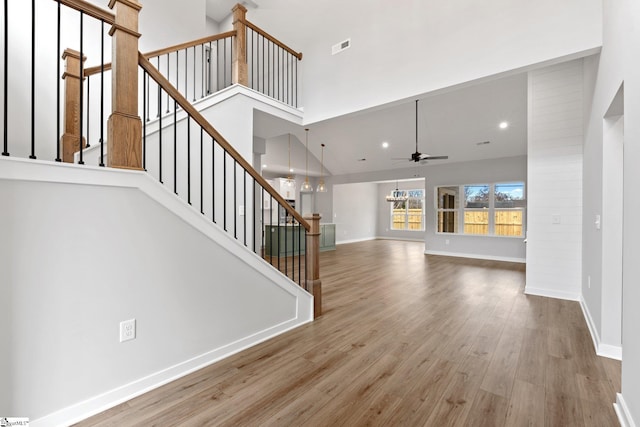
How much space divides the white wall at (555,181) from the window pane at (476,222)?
3825 mm

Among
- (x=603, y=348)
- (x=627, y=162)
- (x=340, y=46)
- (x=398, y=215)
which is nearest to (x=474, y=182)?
(x=340, y=46)

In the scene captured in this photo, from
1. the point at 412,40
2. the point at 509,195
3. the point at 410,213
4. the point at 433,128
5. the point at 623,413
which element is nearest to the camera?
the point at 623,413

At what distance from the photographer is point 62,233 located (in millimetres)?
1586

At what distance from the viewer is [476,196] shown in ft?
26.3

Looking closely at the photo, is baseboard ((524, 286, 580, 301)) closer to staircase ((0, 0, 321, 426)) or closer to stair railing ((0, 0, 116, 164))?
staircase ((0, 0, 321, 426))

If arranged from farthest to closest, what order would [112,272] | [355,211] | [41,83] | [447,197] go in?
[355,211] → [447,197] → [41,83] → [112,272]

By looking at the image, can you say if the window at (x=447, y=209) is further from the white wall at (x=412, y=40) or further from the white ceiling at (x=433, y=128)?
the white wall at (x=412, y=40)

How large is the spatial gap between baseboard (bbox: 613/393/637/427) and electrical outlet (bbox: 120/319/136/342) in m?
2.86

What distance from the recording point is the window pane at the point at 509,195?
7375 mm

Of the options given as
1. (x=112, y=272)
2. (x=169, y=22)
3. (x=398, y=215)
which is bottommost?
(x=112, y=272)

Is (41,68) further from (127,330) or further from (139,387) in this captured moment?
(139,387)

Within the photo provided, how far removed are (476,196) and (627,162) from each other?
680 cm

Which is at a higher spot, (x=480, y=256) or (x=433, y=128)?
(x=433, y=128)

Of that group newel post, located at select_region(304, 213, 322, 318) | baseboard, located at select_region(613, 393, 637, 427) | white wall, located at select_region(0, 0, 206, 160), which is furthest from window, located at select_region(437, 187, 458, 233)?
white wall, located at select_region(0, 0, 206, 160)
